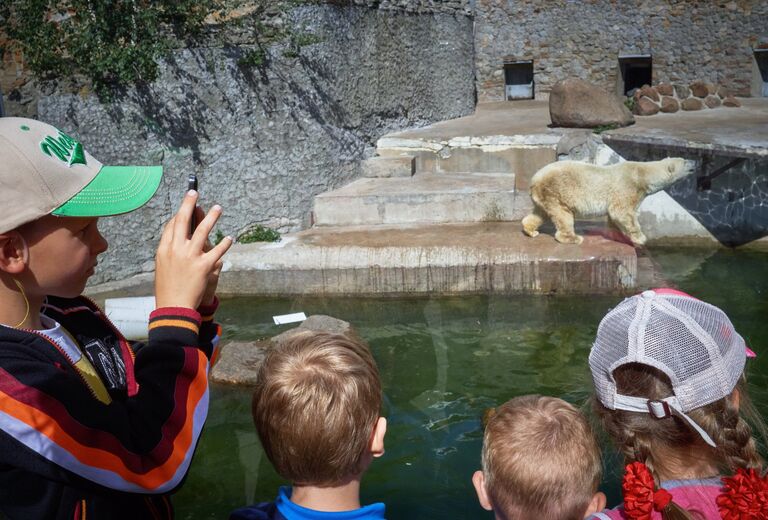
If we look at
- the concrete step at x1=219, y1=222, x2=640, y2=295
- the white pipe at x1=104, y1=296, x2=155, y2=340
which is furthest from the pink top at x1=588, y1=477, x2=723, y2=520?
the concrete step at x1=219, y1=222, x2=640, y2=295

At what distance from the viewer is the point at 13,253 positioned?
53.6 inches

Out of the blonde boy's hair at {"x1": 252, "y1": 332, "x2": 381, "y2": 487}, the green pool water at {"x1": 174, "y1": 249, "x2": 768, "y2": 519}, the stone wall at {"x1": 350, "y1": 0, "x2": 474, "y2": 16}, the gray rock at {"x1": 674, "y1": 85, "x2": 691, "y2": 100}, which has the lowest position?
the green pool water at {"x1": 174, "y1": 249, "x2": 768, "y2": 519}

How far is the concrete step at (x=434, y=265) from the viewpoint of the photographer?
6309mm

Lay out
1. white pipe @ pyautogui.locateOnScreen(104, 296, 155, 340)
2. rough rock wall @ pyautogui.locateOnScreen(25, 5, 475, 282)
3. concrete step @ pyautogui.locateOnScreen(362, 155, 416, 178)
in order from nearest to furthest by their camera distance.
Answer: white pipe @ pyautogui.locateOnScreen(104, 296, 155, 340), rough rock wall @ pyautogui.locateOnScreen(25, 5, 475, 282), concrete step @ pyautogui.locateOnScreen(362, 155, 416, 178)

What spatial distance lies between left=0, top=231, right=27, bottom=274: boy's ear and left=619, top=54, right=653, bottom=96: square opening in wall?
558 inches

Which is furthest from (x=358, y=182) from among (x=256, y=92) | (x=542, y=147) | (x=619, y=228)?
(x=619, y=228)

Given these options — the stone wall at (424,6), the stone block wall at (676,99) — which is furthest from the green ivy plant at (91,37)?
the stone block wall at (676,99)

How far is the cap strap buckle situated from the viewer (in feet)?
5.39

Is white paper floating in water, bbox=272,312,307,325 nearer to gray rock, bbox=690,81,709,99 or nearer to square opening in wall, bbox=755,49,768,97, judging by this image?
gray rock, bbox=690,81,709,99

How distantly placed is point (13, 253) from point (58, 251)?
0.08 m

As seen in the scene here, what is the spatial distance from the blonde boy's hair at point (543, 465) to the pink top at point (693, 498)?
7cm

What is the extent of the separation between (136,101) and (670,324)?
644cm

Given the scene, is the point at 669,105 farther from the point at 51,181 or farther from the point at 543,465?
the point at 51,181

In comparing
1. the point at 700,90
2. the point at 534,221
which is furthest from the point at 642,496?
the point at 700,90
